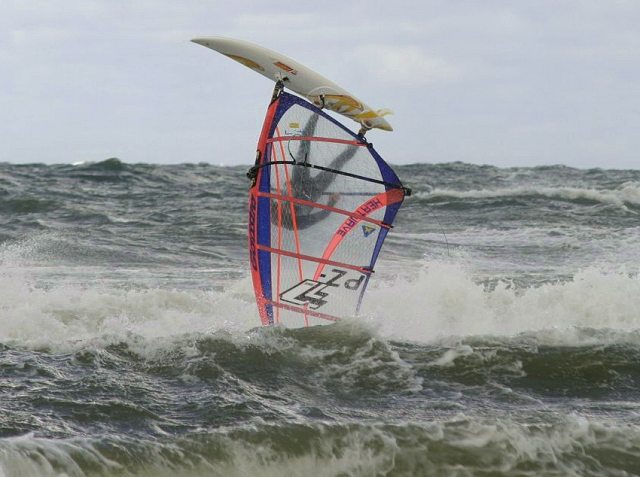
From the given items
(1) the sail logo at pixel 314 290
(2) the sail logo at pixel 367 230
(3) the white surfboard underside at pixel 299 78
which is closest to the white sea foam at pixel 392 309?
(1) the sail logo at pixel 314 290

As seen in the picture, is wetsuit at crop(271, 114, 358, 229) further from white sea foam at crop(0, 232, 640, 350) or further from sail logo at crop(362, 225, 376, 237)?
white sea foam at crop(0, 232, 640, 350)

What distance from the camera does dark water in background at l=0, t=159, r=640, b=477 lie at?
4867mm

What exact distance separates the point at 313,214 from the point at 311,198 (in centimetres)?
13

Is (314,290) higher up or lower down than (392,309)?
higher up

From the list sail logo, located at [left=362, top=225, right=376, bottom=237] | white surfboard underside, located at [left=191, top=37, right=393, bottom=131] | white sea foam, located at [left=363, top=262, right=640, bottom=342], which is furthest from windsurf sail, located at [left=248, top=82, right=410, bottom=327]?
white sea foam, located at [left=363, top=262, right=640, bottom=342]

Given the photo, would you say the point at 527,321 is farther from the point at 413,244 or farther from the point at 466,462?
the point at 413,244

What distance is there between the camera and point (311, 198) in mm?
7457

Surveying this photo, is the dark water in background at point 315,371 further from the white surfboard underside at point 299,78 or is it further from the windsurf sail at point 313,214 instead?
the white surfboard underside at point 299,78

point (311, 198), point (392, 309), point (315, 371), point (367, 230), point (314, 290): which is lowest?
point (315, 371)

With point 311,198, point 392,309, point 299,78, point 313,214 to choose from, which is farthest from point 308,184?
point 392,309

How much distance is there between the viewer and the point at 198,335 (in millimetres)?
6734

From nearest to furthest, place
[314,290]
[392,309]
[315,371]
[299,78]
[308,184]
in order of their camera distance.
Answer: [315,371], [299,78], [308,184], [314,290], [392,309]

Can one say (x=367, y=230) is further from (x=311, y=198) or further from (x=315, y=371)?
(x=315, y=371)

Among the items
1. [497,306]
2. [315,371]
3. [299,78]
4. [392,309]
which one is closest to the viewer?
[315,371]
